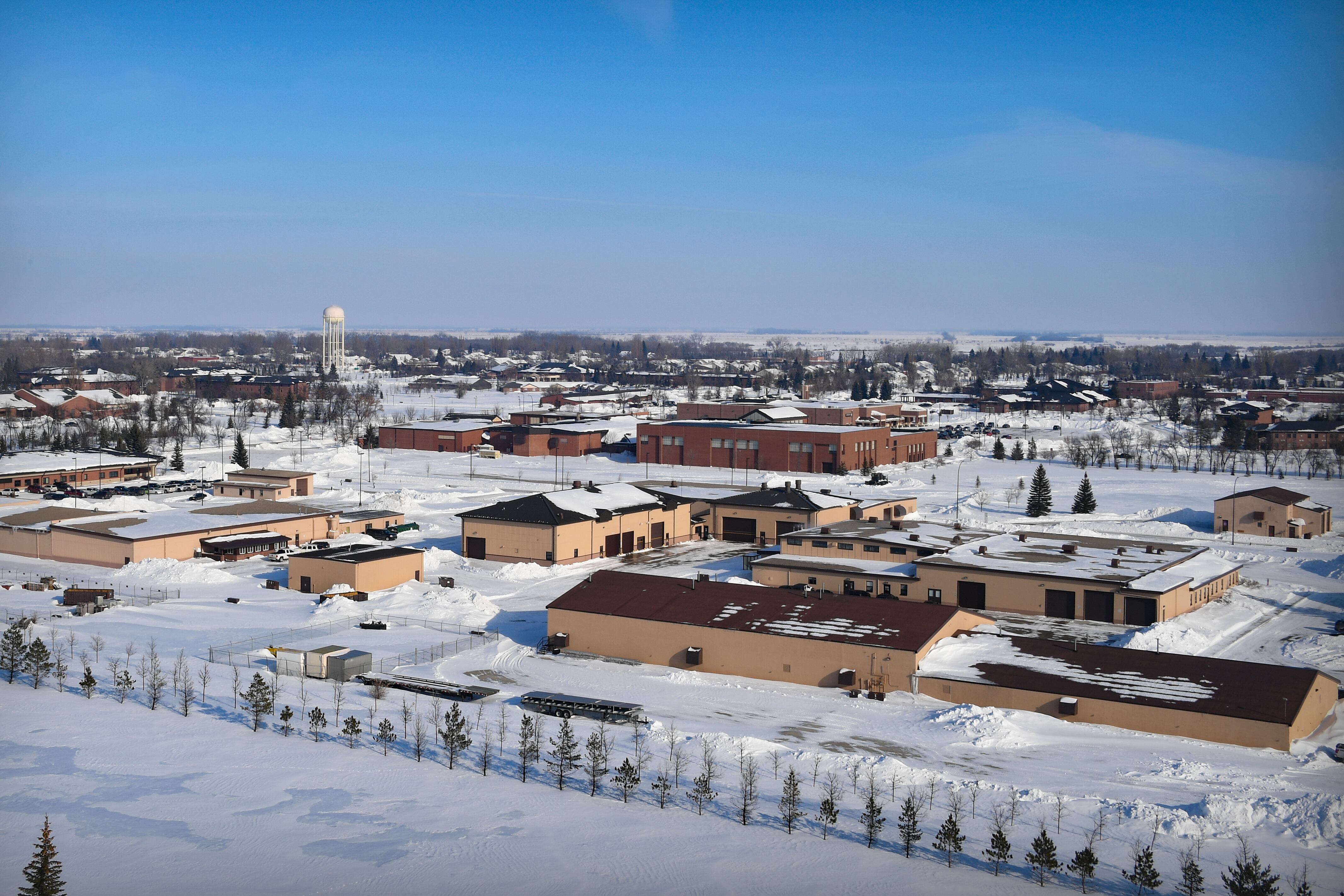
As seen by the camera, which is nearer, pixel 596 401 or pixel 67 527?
pixel 67 527

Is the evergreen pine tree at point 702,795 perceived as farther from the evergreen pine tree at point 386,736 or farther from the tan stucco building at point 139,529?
the tan stucco building at point 139,529

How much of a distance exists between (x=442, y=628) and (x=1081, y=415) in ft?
187

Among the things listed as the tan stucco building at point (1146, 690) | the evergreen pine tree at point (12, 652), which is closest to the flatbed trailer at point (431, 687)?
the evergreen pine tree at point (12, 652)

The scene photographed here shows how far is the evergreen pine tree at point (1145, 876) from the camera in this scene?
9562mm

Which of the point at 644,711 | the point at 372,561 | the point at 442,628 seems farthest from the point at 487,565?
the point at 644,711

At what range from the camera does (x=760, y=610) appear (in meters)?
18.1

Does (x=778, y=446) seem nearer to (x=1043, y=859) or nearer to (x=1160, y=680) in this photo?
(x=1160, y=680)

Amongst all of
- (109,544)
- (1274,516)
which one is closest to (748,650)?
(109,544)

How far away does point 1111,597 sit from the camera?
2077 centimetres

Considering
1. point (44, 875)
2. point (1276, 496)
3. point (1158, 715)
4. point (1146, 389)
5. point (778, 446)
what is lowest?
point (1158, 715)

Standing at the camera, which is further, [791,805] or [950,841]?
[791,805]

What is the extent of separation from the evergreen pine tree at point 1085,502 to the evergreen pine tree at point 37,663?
27.7 meters

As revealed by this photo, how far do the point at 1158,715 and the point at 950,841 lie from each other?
5.45 m

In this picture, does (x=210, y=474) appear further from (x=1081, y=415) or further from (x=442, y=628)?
(x=1081, y=415)
